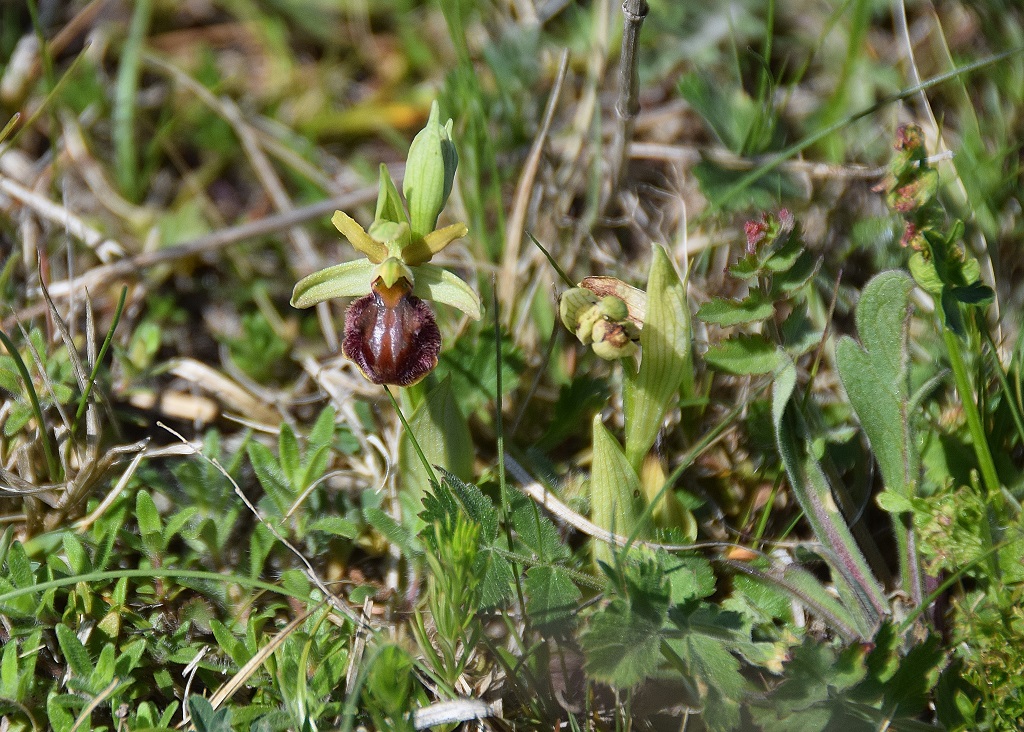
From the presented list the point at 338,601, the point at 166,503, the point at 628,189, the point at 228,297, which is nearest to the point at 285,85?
the point at 228,297

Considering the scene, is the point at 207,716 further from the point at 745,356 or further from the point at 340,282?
the point at 745,356

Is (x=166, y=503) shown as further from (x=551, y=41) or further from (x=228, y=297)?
(x=551, y=41)

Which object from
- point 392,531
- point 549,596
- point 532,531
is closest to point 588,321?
point 532,531

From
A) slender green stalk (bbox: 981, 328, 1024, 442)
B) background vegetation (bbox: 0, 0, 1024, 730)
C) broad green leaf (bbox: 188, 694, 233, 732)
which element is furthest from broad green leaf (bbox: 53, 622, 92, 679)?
slender green stalk (bbox: 981, 328, 1024, 442)

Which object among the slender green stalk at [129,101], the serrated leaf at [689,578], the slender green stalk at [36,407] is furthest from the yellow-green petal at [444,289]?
the slender green stalk at [129,101]

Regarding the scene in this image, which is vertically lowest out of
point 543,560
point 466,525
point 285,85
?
point 543,560

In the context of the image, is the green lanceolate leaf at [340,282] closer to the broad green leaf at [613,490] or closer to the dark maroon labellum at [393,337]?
the dark maroon labellum at [393,337]
